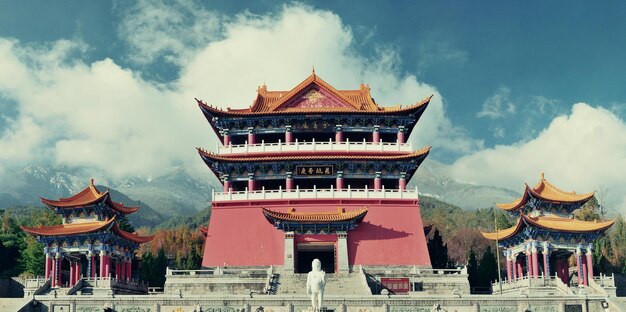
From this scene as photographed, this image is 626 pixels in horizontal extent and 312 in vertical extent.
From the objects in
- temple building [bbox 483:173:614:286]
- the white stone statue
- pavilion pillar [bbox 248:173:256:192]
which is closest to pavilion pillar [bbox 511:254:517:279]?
temple building [bbox 483:173:614:286]

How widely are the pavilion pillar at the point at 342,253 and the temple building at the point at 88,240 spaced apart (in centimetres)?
1157

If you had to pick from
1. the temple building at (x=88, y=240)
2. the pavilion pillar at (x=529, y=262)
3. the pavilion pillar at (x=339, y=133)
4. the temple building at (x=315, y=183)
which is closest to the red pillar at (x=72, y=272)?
the temple building at (x=88, y=240)

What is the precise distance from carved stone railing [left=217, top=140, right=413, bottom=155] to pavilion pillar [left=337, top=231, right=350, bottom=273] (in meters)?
6.12

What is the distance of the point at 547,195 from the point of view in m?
37.4

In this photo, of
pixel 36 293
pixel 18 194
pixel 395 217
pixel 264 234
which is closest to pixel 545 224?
pixel 395 217

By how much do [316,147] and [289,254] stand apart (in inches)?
298

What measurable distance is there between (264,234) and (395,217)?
7371 millimetres

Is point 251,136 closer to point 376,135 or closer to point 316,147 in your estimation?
point 316,147

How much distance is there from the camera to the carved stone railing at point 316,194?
3847 cm

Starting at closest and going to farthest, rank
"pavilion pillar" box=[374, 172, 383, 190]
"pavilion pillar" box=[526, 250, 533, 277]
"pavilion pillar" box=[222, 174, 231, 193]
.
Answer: "pavilion pillar" box=[526, 250, 533, 277], "pavilion pillar" box=[374, 172, 383, 190], "pavilion pillar" box=[222, 174, 231, 193]

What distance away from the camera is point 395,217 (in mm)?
38188

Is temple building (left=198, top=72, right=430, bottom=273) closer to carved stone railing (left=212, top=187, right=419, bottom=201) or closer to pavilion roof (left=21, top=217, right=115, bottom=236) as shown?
carved stone railing (left=212, top=187, right=419, bottom=201)

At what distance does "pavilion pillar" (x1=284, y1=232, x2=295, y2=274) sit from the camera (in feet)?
115

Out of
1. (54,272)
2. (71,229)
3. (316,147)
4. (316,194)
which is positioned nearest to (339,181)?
(316,194)
